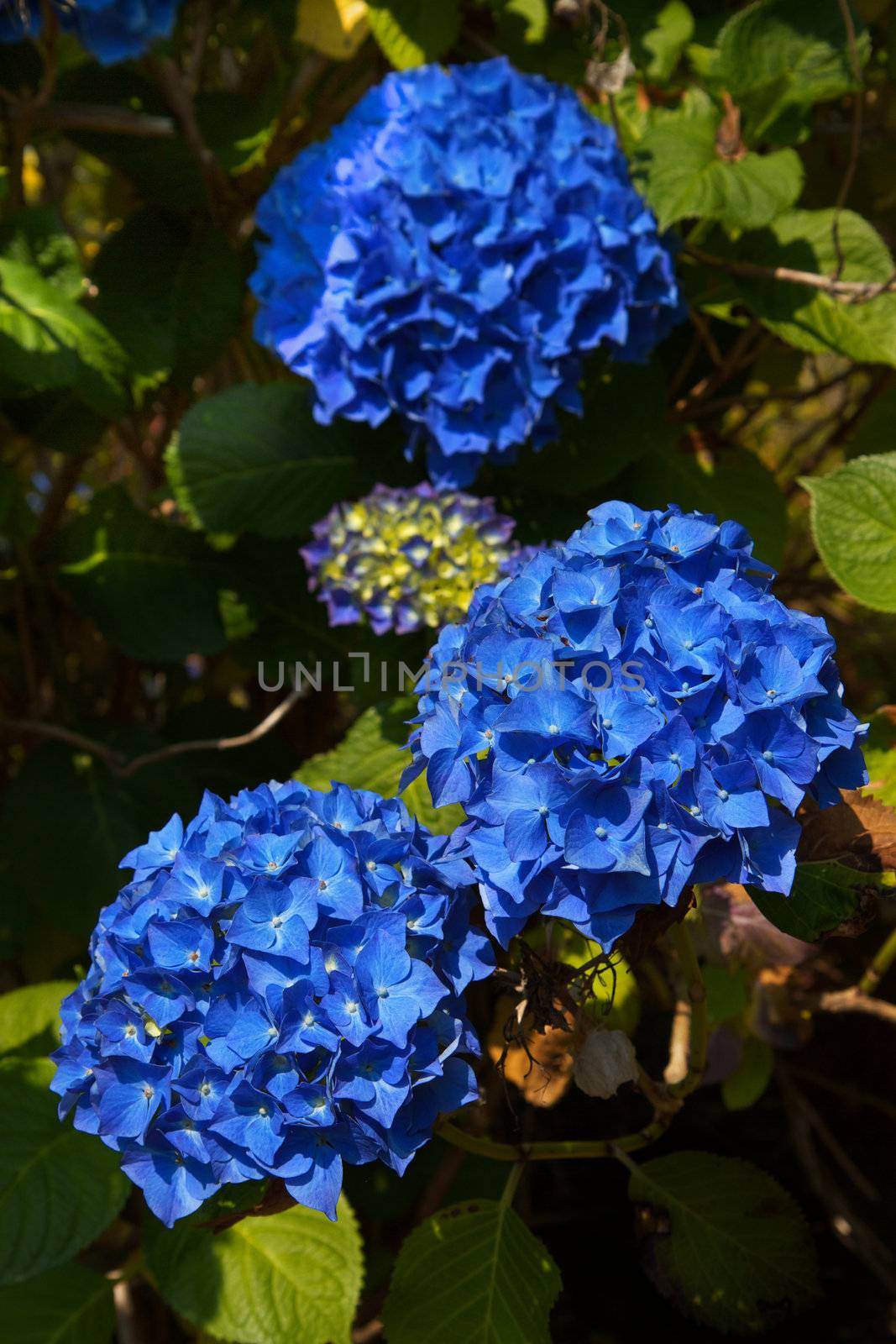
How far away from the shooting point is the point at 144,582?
6.13ft

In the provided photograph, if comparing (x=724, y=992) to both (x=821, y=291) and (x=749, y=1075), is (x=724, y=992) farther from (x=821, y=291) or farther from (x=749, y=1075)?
(x=821, y=291)

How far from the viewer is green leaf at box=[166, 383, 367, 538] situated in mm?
1690

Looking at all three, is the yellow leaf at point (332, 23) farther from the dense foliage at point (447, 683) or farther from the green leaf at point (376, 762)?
the green leaf at point (376, 762)

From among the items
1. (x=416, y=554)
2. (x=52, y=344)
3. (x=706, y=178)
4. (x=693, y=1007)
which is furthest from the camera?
(x=52, y=344)

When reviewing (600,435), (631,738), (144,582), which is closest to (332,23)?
(600,435)

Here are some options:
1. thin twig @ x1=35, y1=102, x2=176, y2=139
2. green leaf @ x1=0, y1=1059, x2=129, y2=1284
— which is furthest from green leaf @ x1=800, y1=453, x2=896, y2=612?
thin twig @ x1=35, y1=102, x2=176, y2=139

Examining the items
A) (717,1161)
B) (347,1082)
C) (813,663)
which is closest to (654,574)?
(813,663)

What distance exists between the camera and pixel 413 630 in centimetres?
161

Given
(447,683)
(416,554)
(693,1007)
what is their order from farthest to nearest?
(416,554) < (693,1007) < (447,683)

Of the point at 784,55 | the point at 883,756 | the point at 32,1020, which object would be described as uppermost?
the point at 784,55

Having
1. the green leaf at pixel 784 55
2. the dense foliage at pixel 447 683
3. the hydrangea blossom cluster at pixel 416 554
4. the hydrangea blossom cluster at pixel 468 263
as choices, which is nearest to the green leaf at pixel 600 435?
the dense foliage at pixel 447 683

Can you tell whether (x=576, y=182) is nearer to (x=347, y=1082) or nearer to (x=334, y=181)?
(x=334, y=181)

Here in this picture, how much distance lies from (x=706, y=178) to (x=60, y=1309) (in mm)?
1551

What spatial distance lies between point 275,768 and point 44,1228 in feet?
2.88
